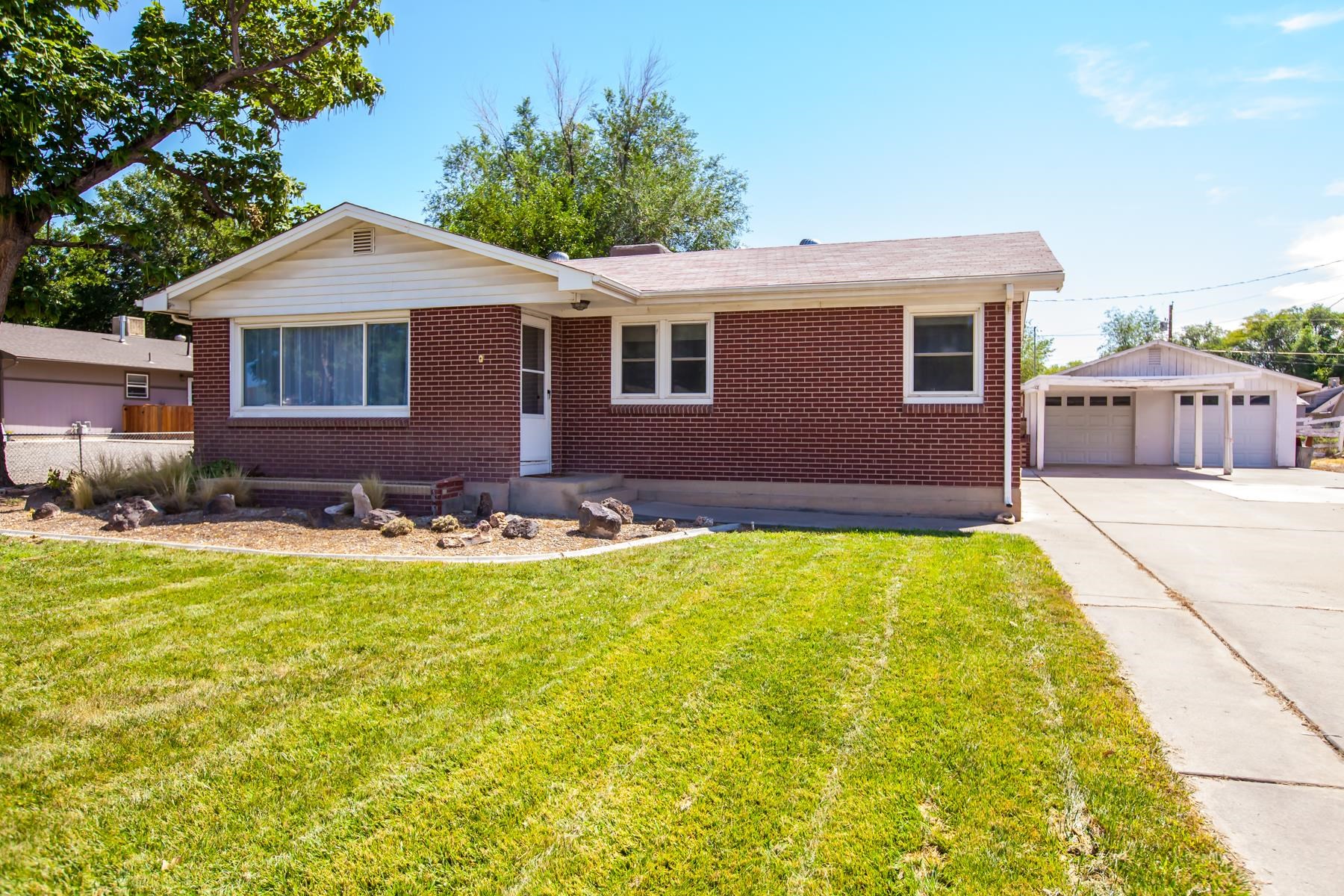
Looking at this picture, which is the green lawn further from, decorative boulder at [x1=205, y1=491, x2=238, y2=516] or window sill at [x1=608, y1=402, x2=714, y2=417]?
window sill at [x1=608, y1=402, x2=714, y2=417]

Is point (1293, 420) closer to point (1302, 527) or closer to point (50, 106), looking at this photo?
point (1302, 527)

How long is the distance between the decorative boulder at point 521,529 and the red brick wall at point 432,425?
178cm

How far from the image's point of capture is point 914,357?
10406 millimetres

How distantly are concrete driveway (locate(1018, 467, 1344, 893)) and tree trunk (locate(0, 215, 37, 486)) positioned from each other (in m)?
16.2

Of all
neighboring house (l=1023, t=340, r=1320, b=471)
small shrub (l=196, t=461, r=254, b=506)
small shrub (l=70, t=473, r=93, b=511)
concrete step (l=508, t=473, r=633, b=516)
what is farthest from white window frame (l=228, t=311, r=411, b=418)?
neighboring house (l=1023, t=340, r=1320, b=471)

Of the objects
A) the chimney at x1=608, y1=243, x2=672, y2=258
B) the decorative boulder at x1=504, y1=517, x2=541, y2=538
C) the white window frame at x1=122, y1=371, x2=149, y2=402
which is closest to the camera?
the decorative boulder at x1=504, y1=517, x2=541, y2=538

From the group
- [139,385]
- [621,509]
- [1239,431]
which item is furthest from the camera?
[139,385]

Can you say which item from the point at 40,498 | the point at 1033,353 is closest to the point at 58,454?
the point at 40,498

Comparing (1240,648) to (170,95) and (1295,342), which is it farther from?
(1295,342)

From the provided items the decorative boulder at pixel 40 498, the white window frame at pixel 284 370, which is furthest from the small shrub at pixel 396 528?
the decorative boulder at pixel 40 498

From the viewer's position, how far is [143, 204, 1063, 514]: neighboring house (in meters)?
10.2

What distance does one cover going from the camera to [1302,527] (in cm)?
966

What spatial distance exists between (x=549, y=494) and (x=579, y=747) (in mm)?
6914

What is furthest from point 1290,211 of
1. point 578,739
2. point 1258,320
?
point 1258,320
